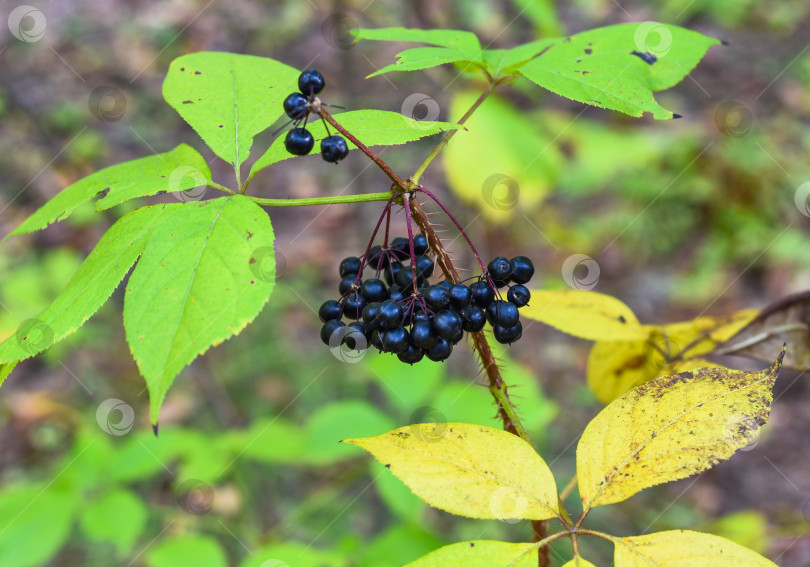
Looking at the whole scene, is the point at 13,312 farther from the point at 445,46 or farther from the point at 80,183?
the point at 445,46

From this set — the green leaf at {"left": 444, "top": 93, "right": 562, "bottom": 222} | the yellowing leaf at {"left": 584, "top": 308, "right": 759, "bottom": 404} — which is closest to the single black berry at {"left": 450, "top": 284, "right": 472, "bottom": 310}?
the yellowing leaf at {"left": 584, "top": 308, "right": 759, "bottom": 404}

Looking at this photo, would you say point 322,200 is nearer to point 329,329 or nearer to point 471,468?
point 329,329

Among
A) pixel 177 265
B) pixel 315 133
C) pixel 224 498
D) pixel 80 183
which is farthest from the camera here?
pixel 224 498

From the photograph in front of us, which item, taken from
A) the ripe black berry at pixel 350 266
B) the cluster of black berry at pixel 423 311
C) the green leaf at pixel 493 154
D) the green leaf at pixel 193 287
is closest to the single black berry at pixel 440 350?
the cluster of black berry at pixel 423 311

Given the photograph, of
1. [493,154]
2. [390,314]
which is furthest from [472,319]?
[493,154]

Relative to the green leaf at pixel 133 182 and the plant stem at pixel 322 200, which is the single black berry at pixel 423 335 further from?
the green leaf at pixel 133 182

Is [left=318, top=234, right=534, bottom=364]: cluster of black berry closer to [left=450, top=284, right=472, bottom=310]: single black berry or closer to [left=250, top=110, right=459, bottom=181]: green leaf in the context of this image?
[left=450, top=284, right=472, bottom=310]: single black berry

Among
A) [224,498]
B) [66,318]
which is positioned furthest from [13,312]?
[66,318]
